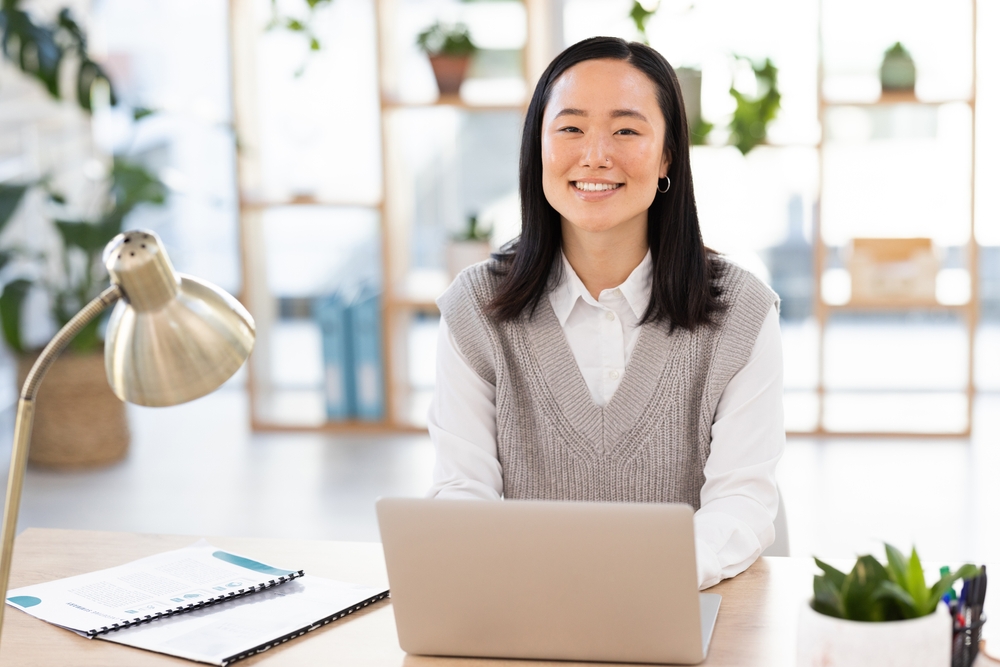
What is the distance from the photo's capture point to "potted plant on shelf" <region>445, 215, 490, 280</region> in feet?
14.1

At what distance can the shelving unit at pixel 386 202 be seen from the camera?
4309 millimetres

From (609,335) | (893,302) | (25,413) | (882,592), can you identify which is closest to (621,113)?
(609,335)

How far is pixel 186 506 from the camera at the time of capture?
369cm

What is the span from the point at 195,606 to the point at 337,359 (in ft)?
10.0

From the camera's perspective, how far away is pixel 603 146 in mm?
1814

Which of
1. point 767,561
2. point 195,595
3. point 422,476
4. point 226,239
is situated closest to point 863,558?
point 767,561

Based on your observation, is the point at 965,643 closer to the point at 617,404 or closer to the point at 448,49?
the point at 617,404

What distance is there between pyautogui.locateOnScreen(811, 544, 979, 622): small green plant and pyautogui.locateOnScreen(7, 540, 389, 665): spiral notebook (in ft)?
2.02

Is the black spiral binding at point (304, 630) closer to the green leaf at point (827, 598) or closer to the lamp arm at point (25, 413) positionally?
the lamp arm at point (25, 413)

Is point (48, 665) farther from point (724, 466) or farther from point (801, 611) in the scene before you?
point (724, 466)

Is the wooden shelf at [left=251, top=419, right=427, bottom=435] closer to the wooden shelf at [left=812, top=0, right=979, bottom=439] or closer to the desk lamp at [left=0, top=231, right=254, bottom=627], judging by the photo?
the wooden shelf at [left=812, top=0, right=979, bottom=439]

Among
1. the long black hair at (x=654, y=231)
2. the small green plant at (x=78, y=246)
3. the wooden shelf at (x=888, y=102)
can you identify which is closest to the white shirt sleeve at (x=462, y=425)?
the long black hair at (x=654, y=231)

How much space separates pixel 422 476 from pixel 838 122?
208 centimetres

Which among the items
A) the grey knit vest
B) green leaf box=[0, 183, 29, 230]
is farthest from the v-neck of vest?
green leaf box=[0, 183, 29, 230]
